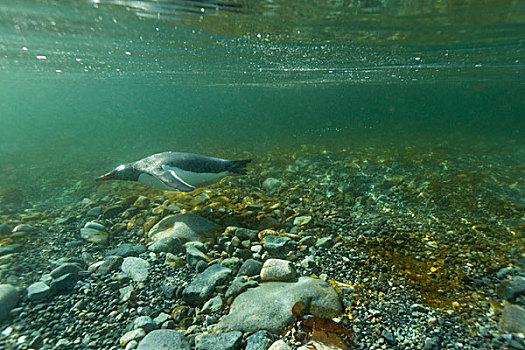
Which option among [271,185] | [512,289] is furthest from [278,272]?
[271,185]

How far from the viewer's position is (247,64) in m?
17.7

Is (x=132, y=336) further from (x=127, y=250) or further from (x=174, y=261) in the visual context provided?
(x=127, y=250)

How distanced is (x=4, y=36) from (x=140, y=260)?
42.9 feet

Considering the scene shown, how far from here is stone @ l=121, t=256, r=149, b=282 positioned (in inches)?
147

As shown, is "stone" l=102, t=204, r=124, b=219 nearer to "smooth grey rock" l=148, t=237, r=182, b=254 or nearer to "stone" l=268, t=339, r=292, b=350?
"smooth grey rock" l=148, t=237, r=182, b=254

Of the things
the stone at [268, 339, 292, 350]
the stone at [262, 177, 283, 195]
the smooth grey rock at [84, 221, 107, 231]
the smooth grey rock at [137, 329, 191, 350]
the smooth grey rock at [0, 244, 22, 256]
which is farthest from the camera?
the stone at [262, 177, 283, 195]

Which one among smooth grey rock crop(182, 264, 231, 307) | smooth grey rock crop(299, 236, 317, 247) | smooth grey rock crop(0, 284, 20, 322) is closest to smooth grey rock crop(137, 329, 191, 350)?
smooth grey rock crop(182, 264, 231, 307)

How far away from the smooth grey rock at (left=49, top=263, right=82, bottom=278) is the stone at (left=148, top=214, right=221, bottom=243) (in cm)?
118

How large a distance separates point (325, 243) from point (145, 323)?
2685mm

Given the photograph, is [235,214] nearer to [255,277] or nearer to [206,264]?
[206,264]

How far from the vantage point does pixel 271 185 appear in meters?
7.47

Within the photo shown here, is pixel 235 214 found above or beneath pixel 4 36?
beneath

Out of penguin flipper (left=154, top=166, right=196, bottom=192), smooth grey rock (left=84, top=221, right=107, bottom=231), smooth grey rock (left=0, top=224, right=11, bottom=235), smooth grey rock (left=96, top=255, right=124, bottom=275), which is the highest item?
penguin flipper (left=154, top=166, right=196, bottom=192)

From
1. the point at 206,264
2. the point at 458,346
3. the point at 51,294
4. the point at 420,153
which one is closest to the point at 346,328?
the point at 458,346
